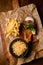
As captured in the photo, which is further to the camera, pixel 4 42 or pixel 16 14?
pixel 16 14

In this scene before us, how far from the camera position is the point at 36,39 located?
144cm

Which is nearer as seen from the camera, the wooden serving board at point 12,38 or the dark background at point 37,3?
the wooden serving board at point 12,38

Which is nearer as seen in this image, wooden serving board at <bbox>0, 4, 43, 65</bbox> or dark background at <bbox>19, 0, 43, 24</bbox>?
wooden serving board at <bbox>0, 4, 43, 65</bbox>

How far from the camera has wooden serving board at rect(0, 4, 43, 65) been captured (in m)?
1.38

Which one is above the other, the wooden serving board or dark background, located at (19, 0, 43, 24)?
dark background, located at (19, 0, 43, 24)

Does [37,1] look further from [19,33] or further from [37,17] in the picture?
[19,33]

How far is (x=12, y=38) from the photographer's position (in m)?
1.46

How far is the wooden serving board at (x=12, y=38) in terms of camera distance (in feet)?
4.52

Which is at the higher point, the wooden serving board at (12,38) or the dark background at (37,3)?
the dark background at (37,3)

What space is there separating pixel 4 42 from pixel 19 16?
0.26 m

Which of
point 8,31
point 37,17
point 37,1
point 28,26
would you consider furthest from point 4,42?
point 37,1

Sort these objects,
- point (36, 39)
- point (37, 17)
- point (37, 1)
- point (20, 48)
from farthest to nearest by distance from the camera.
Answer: point (37, 1), point (37, 17), point (36, 39), point (20, 48)

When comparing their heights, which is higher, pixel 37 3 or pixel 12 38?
pixel 37 3

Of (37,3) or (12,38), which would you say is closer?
(12,38)
